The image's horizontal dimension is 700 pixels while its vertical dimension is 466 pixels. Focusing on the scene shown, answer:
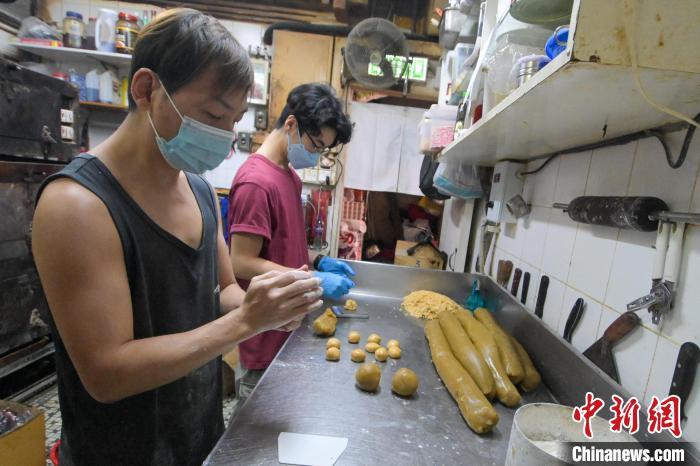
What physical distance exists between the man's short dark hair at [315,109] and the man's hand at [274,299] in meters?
0.81

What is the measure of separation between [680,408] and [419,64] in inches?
113

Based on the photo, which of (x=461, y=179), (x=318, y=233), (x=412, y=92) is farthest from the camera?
(x=318, y=233)

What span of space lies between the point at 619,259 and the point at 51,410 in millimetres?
2874

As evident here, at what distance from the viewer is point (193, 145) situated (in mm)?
775

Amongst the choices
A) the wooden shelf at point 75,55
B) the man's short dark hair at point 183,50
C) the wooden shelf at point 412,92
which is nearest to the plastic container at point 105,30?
the wooden shelf at point 75,55

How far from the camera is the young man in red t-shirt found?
1230 millimetres

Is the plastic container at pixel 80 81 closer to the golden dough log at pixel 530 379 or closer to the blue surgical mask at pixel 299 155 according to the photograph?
the blue surgical mask at pixel 299 155

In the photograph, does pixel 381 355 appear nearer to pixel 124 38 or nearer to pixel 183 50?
pixel 183 50

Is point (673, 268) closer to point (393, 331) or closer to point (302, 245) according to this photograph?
point (393, 331)

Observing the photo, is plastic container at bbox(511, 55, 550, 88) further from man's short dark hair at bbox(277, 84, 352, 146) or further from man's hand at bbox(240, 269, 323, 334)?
man's short dark hair at bbox(277, 84, 352, 146)

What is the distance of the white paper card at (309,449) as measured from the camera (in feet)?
2.21

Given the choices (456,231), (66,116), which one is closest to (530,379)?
(456,231)

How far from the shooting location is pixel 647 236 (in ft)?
2.67

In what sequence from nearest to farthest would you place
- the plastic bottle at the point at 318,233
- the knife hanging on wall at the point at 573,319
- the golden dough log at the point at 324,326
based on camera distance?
the knife hanging on wall at the point at 573,319, the golden dough log at the point at 324,326, the plastic bottle at the point at 318,233
